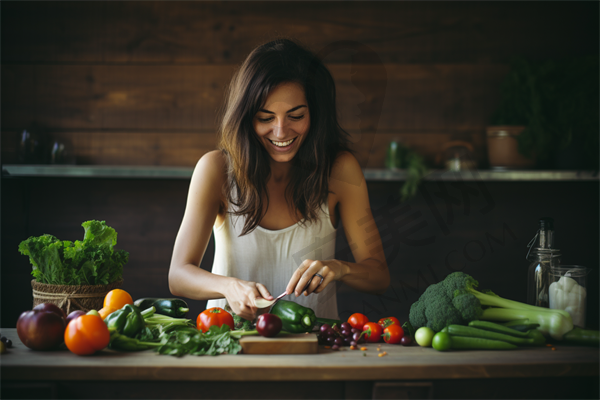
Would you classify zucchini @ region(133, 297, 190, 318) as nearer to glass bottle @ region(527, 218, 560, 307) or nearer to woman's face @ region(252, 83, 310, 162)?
woman's face @ region(252, 83, 310, 162)

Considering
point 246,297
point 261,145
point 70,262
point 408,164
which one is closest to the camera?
point 246,297

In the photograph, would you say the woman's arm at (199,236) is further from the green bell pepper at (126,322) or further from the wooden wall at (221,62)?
the wooden wall at (221,62)

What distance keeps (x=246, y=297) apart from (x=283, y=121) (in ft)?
1.88

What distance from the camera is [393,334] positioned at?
3.69ft

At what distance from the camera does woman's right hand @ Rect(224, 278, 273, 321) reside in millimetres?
1185

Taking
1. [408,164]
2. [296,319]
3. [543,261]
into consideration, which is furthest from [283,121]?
[408,164]

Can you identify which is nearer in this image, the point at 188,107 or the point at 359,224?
the point at 359,224

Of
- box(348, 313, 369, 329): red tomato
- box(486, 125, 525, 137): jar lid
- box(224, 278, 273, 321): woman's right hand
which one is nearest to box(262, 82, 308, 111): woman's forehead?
box(224, 278, 273, 321): woman's right hand

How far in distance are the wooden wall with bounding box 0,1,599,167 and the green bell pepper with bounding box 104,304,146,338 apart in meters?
1.61

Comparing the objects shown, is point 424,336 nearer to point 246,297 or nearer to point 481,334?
point 481,334

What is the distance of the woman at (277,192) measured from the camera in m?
1.46

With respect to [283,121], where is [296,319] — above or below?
below

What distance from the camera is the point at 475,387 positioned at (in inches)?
38.7

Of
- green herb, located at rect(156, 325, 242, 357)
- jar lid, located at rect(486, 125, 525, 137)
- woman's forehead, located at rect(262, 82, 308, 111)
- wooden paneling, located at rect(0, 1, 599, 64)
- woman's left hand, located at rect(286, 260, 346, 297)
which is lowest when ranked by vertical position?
green herb, located at rect(156, 325, 242, 357)
